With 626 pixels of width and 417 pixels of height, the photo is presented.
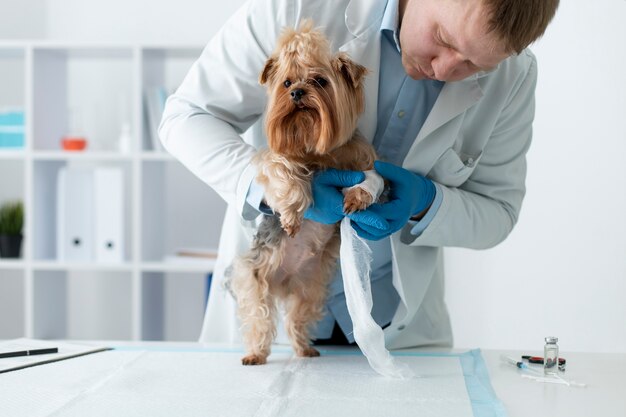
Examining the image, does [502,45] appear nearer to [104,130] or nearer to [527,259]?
[527,259]

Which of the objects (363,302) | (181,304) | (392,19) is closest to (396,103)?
(392,19)

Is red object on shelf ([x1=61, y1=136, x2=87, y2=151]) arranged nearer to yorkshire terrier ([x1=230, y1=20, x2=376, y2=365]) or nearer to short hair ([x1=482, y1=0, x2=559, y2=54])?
yorkshire terrier ([x1=230, y1=20, x2=376, y2=365])

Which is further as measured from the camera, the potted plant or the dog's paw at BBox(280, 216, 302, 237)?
the potted plant

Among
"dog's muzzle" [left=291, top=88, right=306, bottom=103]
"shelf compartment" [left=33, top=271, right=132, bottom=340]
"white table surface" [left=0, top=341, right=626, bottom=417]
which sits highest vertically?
"dog's muzzle" [left=291, top=88, right=306, bottom=103]

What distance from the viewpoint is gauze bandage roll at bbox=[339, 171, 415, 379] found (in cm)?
161

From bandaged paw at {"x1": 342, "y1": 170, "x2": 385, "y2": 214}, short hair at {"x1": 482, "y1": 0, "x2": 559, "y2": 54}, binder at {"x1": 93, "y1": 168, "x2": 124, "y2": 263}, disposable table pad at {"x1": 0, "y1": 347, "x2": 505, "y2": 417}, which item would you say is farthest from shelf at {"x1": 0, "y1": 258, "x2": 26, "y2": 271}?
short hair at {"x1": 482, "y1": 0, "x2": 559, "y2": 54}

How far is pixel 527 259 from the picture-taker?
3.16 metres

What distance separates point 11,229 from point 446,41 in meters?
3.03

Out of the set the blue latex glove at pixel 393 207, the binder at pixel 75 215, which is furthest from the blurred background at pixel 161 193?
the blue latex glove at pixel 393 207

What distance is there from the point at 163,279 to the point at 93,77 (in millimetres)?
1146

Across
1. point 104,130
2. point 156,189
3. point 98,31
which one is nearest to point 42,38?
point 98,31

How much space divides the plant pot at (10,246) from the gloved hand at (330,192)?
8.85ft

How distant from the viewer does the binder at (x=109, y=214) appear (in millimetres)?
3678

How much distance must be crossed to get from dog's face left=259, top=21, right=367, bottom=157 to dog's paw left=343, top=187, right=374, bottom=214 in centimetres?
10
